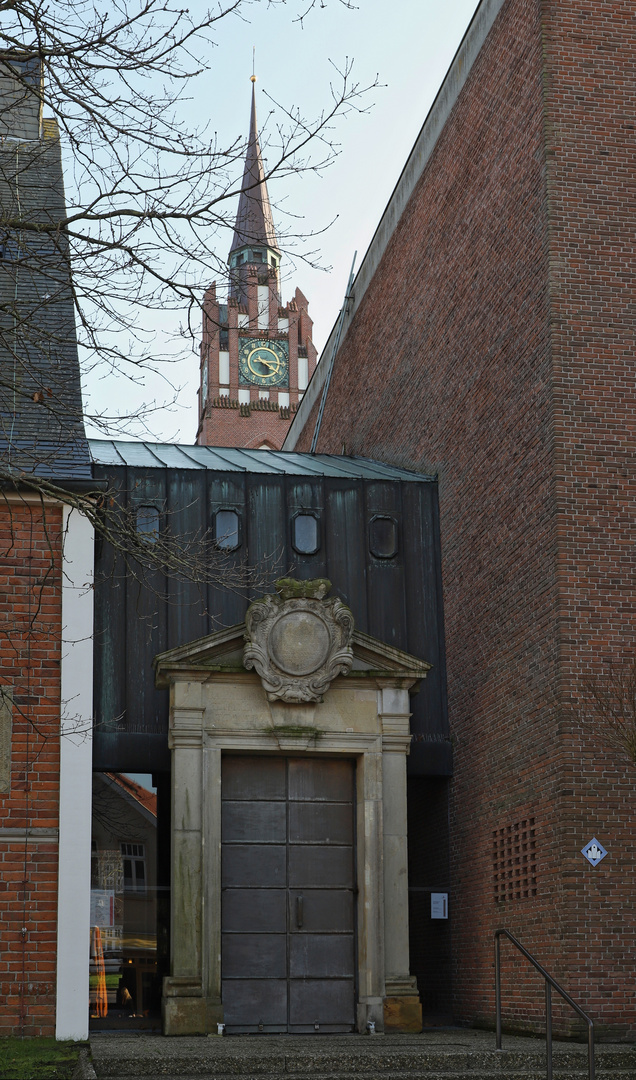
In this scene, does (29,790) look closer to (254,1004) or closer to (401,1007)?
(254,1004)

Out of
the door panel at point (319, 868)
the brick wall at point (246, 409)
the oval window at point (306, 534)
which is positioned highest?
the brick wall at point (246, 409)

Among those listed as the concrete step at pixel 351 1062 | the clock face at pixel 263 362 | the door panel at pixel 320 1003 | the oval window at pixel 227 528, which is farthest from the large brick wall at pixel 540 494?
the clock face at pixel 263 362

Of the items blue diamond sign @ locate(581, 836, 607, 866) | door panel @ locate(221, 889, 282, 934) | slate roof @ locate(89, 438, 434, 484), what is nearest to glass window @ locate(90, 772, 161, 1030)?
door panel @ locate(221, 889, 282, 934)

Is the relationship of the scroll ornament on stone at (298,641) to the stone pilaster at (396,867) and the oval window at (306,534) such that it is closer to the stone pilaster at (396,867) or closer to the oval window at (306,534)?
the stone pilaster at (396,867)

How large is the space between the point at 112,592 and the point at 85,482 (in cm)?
273

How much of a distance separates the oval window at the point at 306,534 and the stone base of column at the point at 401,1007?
5.67 metres

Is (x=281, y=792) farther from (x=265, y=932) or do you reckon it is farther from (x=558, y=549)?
(x=558, y=549)

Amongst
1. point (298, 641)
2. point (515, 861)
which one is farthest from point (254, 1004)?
point (298, 641)

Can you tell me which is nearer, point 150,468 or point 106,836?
point 106,836

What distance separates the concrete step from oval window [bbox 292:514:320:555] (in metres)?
7.08

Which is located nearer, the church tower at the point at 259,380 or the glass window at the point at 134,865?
Answer: the glass window at the point at 134,865

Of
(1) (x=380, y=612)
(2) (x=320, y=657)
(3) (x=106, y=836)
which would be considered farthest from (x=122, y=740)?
(1) (x=380, y=612)

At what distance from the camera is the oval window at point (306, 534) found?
17.4 metres

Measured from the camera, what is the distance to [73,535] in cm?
1394
